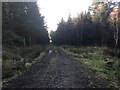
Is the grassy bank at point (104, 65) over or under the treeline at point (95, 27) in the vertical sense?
under

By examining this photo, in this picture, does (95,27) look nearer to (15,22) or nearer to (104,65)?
(15,22)

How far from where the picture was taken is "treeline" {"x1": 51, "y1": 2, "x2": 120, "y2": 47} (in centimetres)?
4859

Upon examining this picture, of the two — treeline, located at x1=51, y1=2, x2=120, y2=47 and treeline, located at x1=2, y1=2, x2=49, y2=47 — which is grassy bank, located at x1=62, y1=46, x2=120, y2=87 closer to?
treeline, located at x1=2, y1=2, x2=49, y2=47

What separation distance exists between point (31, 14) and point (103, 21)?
612 inches

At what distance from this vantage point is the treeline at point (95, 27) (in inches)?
1913

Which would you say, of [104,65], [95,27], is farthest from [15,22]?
[95,27]

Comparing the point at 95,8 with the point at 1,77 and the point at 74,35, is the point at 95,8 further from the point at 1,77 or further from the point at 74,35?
the point at 1,77

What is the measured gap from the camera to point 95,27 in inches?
2672

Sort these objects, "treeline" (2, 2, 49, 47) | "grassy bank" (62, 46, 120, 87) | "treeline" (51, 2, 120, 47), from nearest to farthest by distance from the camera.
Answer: "grassy bank" (62, 46, 120, 87) → "treeline" (2, 2, 49, 47) → "treeline" (51, 2, 120, 47)

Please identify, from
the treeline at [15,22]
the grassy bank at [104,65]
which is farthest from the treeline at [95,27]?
the grassy bank at [104,65]

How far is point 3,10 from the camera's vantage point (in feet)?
119

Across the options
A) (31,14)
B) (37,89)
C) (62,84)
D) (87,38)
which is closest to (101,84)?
(62,84)

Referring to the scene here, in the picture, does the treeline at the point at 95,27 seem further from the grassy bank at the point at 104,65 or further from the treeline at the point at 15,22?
the grassy bank at the point at 104,65

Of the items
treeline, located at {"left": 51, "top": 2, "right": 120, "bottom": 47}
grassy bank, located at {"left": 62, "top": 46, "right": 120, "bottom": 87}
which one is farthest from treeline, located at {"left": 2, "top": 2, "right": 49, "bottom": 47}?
treeline, located at {"left": 51, "top": 2, "right": 120, "bottom": 47}
